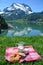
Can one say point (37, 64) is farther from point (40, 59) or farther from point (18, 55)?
point (18, 55)

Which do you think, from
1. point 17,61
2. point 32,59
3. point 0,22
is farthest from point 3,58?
point 0,22

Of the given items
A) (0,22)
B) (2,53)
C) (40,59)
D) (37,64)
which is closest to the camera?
(37,64)

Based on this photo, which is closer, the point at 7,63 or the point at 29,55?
the point at 7,63

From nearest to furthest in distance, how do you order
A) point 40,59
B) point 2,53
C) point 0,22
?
point 40,59 < point 2,53 < point 0,22

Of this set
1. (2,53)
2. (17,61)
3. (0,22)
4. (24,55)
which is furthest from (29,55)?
(0,22)

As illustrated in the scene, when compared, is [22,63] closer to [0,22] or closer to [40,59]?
[40,59]

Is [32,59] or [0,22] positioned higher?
[32,59]

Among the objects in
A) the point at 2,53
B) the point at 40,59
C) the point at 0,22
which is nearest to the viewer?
the point at 40,59

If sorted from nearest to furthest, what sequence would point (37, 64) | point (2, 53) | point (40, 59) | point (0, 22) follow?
point (37, 64) → point (40, 59) → point (2, 53) → point (0, 22)

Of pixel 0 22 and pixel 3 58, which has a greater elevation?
pixel 3 58
